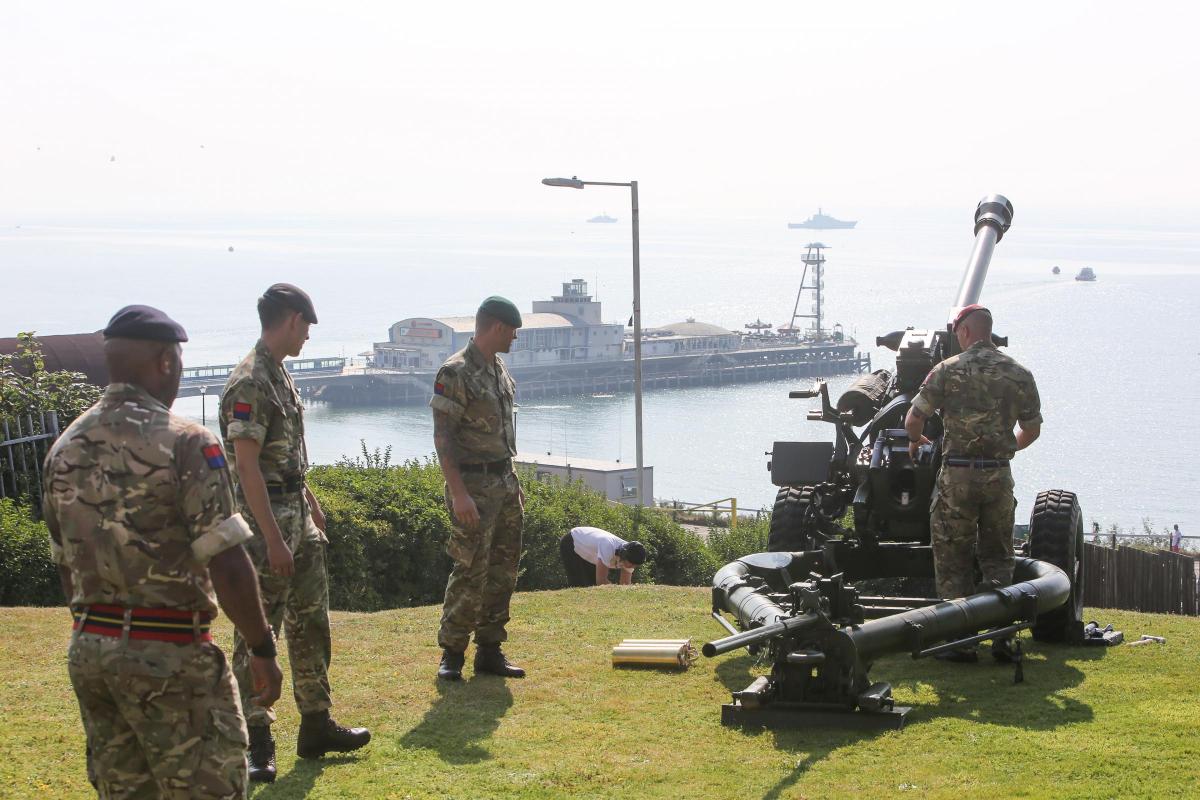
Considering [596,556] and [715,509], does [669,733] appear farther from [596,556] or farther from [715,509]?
[715,509]

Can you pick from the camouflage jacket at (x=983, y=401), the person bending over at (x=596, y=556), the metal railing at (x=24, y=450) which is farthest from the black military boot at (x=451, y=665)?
the metal railing at (x=24, y=450)

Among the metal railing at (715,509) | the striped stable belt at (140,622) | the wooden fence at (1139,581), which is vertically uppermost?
the striped stable belt at (140,622)

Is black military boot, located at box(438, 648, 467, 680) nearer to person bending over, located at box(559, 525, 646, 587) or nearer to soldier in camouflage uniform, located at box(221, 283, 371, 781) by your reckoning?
soldier in camouflage uniform, located at box(221, 283, 371, 781)

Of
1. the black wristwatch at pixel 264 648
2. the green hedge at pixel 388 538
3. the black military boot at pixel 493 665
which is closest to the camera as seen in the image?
the black wristwatch at pixel 264 648

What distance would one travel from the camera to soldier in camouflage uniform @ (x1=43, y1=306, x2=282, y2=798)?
4.00m

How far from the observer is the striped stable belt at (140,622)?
13.2 ft

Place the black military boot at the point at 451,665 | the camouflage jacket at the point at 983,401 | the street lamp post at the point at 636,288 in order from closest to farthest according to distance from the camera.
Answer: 1. the black military boot at the point at 451,665
2. the camouflage jacket at the point at 983,401
3. the street lamp post at the point at 636,288

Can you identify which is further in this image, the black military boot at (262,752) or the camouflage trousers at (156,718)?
the black military boot at (262,752)

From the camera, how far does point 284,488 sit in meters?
5.96

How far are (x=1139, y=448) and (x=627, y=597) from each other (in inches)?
2978

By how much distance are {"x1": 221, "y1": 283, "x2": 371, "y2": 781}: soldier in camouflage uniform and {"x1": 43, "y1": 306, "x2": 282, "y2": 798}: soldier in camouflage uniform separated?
1547mm

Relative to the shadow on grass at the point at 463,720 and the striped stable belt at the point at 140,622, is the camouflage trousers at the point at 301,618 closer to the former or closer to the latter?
the shadow on grass at the point at 463,720

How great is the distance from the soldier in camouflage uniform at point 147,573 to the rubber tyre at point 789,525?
242 inches

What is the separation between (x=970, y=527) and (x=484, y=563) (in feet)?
9.46
